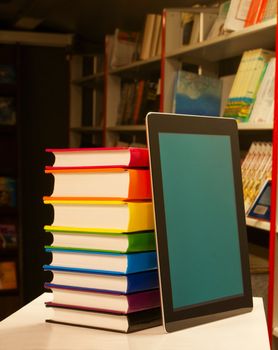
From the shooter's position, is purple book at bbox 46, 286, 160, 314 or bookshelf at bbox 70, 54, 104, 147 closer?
purple book at bbox 46, 286, 160, 314

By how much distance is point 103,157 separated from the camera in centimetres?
99

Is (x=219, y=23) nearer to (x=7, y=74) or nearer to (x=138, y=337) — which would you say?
(x=138, y=337)

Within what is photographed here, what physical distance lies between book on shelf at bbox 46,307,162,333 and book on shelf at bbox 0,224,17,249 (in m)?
3.90

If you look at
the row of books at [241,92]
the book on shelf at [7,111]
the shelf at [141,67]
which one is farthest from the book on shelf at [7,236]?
the row of books at [241,92]

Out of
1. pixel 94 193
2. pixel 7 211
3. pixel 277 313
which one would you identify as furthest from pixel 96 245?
pixel 7 211

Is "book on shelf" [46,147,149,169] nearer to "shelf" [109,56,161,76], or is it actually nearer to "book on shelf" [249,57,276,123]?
"book on shelf" [249,57,276,123]

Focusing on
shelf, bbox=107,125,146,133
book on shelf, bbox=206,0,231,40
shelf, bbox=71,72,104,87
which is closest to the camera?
book on shelf, bbox=206,0,231,40

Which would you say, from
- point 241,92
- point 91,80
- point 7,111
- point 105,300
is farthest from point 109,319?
point 7,111

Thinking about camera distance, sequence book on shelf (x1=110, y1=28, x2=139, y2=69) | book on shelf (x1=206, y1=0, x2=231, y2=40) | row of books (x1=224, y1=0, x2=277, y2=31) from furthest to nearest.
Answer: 1. book on shelf (x1=110, y1=28, x2=139, y2=69)
2. book on shelf (x1=206, y1=0, x2=231, y2=40)
3. row of books (x1=224, y1=0, x2=277, y2=31)

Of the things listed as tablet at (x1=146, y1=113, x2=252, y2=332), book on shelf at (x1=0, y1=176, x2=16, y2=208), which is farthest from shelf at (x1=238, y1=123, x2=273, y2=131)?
book on shelf at (x1=0, y1=176, x2=16, y2=208)

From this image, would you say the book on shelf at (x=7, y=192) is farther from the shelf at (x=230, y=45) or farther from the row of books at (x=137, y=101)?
the shelf at (x=230, y=45)

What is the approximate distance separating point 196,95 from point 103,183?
1965 mm

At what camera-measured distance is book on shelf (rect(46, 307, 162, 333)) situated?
943 mm

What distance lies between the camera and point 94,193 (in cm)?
99
